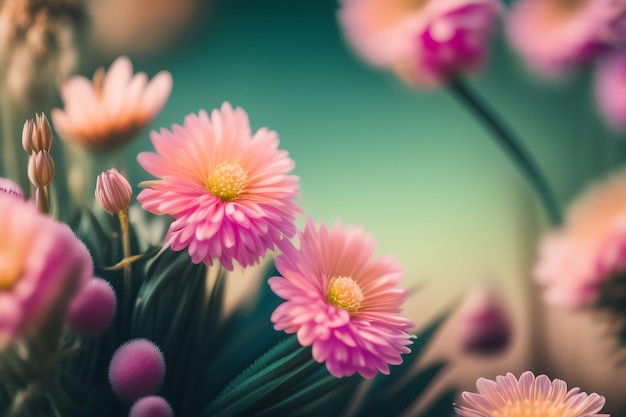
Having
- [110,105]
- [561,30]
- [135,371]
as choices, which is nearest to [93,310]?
[135,371]

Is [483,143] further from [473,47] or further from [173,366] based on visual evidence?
[173,366]

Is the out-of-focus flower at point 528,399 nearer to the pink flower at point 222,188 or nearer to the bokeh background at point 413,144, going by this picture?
the bokeh background at point 413,144

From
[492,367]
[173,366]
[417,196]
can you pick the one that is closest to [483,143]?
[417,196]

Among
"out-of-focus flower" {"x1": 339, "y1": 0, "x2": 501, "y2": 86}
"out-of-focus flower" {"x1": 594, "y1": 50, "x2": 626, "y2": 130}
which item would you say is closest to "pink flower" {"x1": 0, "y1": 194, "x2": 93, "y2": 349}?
"out-of-focus flower" {"x1": 339, "y1": 0, "x2": 501, "y2": 86}

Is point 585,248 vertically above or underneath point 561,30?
underneath

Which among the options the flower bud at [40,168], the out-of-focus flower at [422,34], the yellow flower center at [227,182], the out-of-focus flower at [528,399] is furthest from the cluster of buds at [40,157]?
the out-of-focus flower at [528,399]

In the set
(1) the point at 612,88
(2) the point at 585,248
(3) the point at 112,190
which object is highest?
(1) the point at 612,88

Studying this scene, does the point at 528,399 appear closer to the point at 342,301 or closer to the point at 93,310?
the point at 342,301
